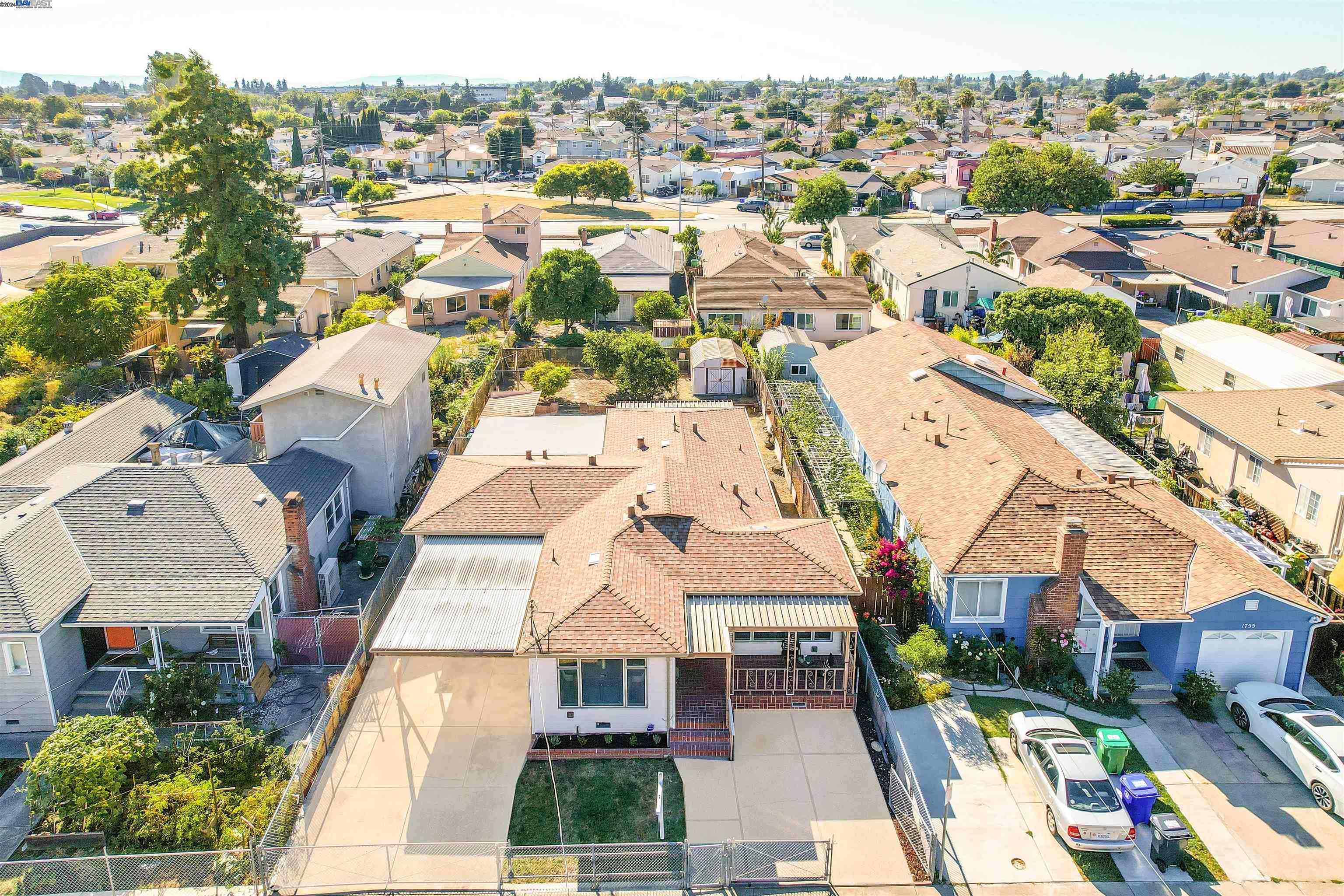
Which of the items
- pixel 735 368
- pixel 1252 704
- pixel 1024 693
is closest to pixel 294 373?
pixel 735 368

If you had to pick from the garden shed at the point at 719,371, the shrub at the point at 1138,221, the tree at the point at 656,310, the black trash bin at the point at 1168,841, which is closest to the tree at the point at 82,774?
the black trash bin at the point at 1168,841

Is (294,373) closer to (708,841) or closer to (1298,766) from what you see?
(708,841)

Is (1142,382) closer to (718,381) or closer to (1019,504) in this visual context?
(718,381)

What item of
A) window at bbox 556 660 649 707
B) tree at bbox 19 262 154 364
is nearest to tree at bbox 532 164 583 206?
tree at bbox 19 262 154 364

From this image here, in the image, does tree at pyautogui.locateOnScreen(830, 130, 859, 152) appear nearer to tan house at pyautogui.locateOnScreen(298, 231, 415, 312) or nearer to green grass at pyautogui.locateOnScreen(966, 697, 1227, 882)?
tan house at pyautogui.locateOnScreen(298, 231, 415, 312)

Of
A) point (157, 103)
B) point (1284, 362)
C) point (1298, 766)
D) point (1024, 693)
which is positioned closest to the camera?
point (1298, 766)
